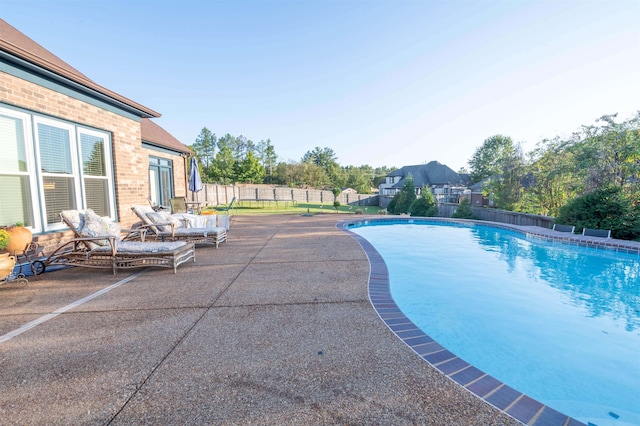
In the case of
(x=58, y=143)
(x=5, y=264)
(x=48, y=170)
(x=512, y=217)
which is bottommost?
(x=512, y=217)

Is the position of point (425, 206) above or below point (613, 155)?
below

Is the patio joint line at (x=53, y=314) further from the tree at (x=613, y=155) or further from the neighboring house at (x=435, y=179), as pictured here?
the neighboring house at (x=435, y=179)

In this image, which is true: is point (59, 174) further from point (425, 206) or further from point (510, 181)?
point (510, 181)

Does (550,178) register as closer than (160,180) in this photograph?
No

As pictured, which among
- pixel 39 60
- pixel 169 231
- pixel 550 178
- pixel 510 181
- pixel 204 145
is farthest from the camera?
pixel 204 145

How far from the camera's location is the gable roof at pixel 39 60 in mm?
4582

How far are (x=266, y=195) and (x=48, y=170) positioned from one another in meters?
23.0

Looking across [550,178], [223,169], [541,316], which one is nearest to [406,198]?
[550,178]

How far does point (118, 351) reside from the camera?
8.26 feet

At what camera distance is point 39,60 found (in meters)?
Answer: 4.90

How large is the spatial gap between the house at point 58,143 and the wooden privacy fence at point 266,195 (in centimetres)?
786

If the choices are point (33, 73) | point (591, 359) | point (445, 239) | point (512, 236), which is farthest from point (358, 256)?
point (512, 236)

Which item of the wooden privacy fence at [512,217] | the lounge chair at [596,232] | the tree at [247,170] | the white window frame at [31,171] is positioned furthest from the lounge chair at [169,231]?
the tree at [247,170]

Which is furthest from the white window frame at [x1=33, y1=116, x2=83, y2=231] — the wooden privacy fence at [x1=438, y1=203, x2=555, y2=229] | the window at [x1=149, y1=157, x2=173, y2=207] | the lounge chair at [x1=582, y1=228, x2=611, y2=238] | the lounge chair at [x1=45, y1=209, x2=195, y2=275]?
the wooden privacy fence at [x1=438, y1=203, x2=555, y2=229]
